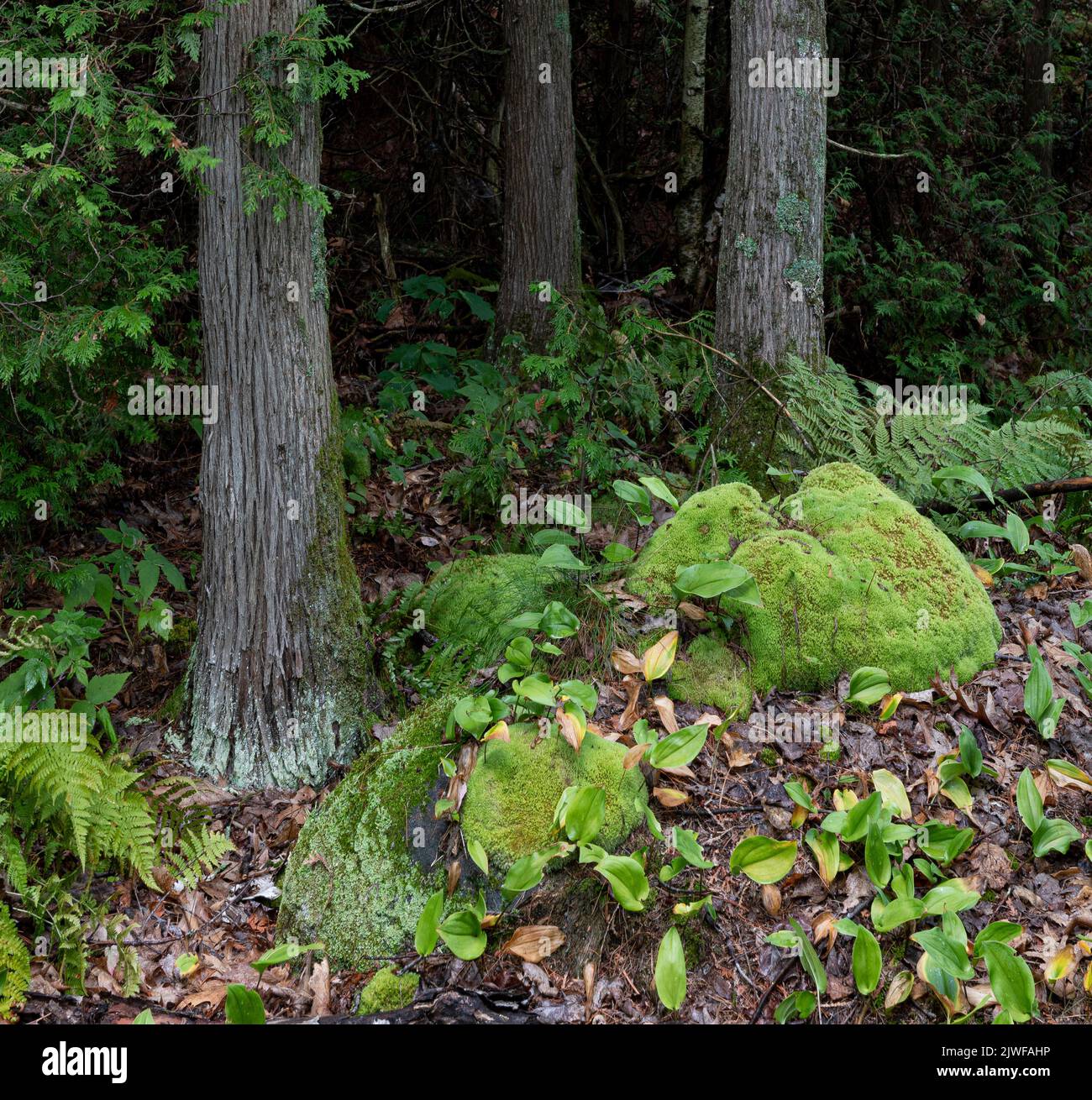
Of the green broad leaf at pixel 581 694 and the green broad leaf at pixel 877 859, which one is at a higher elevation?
the green broad leaf at pixel 581 694

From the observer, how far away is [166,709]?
4.52 m

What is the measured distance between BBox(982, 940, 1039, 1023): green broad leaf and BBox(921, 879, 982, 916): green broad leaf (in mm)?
193

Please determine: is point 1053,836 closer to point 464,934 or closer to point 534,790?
point 534,790

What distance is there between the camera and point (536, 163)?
24.4 ft

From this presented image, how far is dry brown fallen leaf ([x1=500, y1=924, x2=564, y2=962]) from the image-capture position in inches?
121

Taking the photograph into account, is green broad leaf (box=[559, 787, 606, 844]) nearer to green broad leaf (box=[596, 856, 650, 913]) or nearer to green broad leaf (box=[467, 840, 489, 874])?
green broad leaf (box=[596, 856, 650, 913])

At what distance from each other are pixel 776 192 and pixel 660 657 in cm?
308

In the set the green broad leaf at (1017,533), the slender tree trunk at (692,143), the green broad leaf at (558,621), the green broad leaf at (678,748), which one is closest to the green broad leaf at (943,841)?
the green broad leaf at (678,748)

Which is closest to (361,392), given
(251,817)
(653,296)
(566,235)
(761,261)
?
(566,235)

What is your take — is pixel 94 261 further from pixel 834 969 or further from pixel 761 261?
pixel 834 969

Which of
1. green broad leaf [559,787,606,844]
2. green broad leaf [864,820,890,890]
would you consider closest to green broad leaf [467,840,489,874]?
green broad leaf [559,787,606,844]

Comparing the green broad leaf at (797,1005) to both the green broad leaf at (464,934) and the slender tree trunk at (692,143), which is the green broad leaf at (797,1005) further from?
the slender tree trunk at (692,143)

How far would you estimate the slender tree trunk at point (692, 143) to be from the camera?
325 inches

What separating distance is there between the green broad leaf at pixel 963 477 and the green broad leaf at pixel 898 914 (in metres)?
2.20
